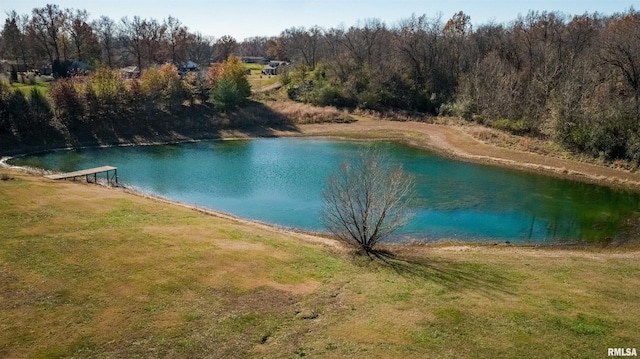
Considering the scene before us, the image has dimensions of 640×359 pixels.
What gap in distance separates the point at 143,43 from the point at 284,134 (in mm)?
49966

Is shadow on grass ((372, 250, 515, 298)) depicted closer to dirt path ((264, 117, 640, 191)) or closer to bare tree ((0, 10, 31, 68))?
dirt path ((264, 117, 640, 191))

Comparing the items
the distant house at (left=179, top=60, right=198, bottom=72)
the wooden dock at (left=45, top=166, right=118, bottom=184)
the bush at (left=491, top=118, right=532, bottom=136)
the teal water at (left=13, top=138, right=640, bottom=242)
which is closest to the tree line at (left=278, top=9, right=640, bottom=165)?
the bush at (left=491, top=118, right=532, bottom=136)

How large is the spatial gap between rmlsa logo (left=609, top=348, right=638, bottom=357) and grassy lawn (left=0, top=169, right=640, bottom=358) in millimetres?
424

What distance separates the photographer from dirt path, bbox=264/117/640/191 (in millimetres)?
49031

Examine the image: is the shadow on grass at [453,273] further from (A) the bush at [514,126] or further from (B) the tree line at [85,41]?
(B) the tree line at [85,41]

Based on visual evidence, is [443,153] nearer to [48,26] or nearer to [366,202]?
[366,202]

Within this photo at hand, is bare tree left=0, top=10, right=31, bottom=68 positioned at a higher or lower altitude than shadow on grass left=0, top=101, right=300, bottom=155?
higher

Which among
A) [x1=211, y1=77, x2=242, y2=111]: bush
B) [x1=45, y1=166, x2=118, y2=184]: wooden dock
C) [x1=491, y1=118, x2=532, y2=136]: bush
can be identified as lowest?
[x1=45, y1=166, x2=118, y2=184]: wooden dock

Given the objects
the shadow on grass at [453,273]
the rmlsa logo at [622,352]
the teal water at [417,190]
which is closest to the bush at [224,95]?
the teal water at [417,190]

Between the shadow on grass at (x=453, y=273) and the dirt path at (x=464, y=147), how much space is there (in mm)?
29002

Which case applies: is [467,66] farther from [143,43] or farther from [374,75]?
[143,43]

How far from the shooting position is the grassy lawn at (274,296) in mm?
17344

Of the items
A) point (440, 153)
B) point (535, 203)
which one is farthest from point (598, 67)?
point (535, 203)

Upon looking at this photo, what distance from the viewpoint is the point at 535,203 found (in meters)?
41.8
